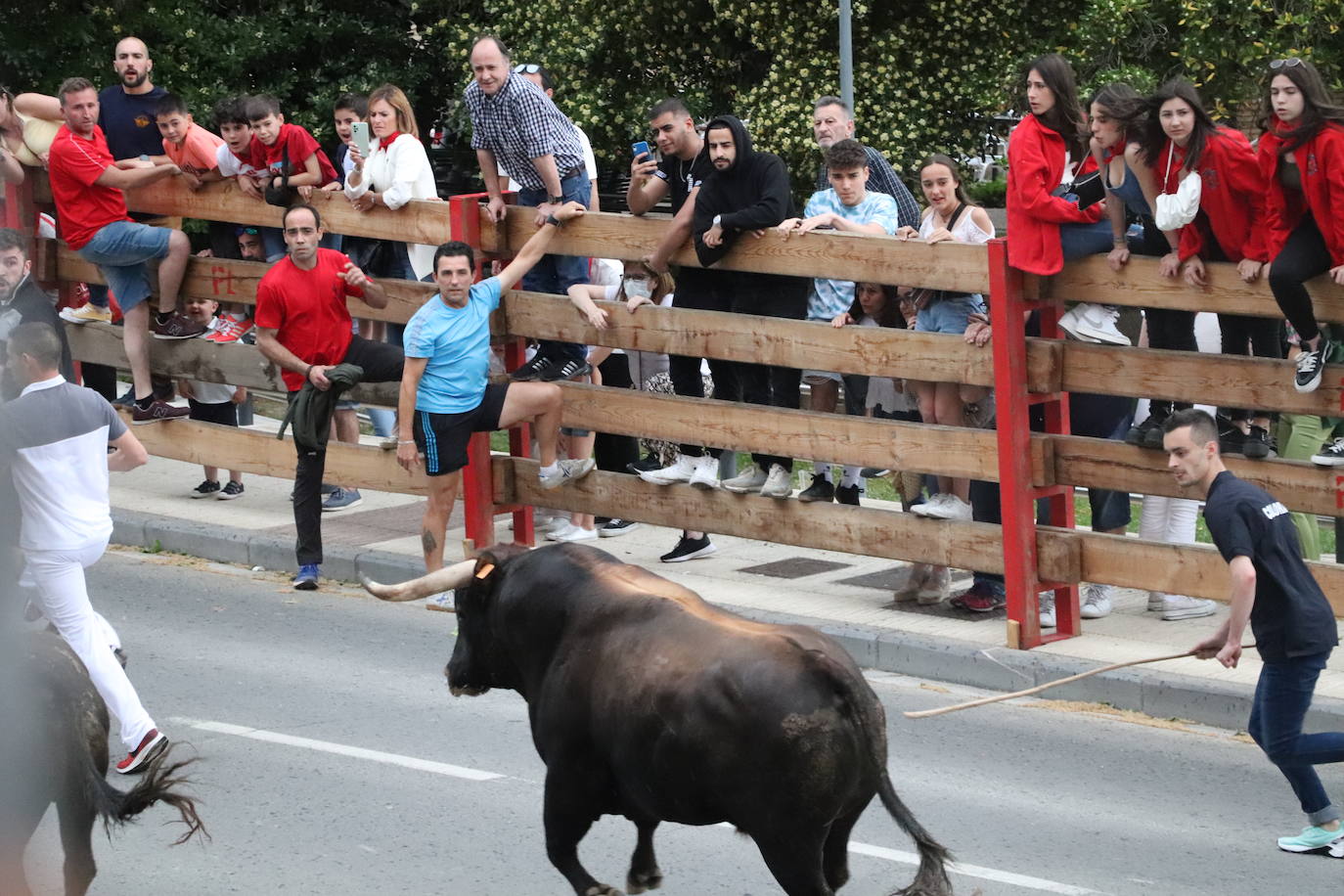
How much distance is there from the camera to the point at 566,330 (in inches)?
456

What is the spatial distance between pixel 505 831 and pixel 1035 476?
3876 mm

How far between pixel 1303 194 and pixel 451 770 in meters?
4.78

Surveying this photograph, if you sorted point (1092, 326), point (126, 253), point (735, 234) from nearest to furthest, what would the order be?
point (1092, 326), point (735, 234), point (126, 253)

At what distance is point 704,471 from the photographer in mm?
11266

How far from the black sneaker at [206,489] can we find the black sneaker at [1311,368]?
27.6ft

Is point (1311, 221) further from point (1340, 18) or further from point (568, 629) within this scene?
point (1340, 18)

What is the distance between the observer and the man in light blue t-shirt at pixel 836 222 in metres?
10.6

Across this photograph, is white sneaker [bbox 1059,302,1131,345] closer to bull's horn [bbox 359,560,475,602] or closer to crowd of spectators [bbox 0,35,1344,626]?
crowd of spectators [bbox 0,35,1344,626]

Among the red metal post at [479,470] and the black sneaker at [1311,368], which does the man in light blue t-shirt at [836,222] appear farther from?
the black sneaker at [1311,368]

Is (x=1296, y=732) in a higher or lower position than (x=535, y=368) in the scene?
lower

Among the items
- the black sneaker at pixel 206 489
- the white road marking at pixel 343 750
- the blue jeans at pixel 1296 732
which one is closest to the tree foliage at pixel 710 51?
the black sneaker at pixel 206 489

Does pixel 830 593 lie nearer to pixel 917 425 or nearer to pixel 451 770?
pixel 917 425

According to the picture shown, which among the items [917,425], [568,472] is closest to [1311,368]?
[917,425]

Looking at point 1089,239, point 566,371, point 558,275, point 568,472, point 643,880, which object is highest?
point 1089,239
